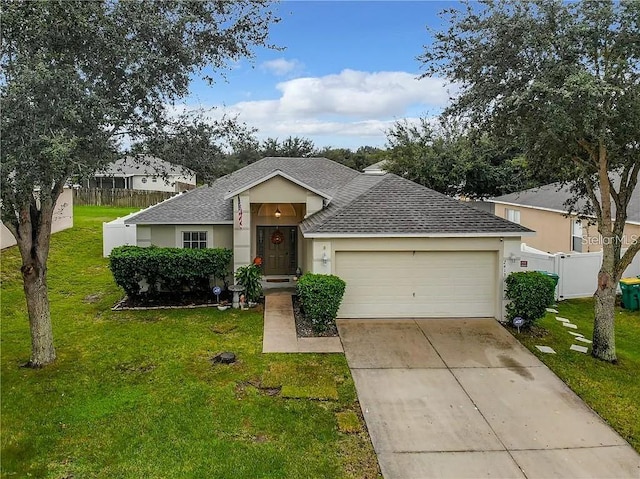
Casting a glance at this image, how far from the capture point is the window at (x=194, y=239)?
1532 centimetres

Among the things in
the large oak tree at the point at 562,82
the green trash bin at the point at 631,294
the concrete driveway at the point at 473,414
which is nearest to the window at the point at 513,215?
the green trash bin at the point at 631,294

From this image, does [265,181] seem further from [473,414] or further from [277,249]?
[473,414]

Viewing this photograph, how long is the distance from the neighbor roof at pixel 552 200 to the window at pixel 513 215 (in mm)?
448

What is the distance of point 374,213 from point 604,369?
651 cm

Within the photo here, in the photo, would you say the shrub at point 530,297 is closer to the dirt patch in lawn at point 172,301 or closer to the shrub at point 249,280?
the shrub at point 249,280

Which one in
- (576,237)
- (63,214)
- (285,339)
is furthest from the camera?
(63,214)

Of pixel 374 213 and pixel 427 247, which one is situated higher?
pixel 374 213

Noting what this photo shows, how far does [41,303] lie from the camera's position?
9.05 metres

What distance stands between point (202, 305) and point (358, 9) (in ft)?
30.6

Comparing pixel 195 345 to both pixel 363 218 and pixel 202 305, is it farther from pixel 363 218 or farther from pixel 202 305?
pixel 363 218

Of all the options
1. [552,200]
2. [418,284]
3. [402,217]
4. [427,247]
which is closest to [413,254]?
[427,247]

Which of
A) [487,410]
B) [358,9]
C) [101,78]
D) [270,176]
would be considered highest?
[358,9]

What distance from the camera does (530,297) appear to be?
38.0ft

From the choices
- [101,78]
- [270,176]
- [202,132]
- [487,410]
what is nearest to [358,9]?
[270,176]
